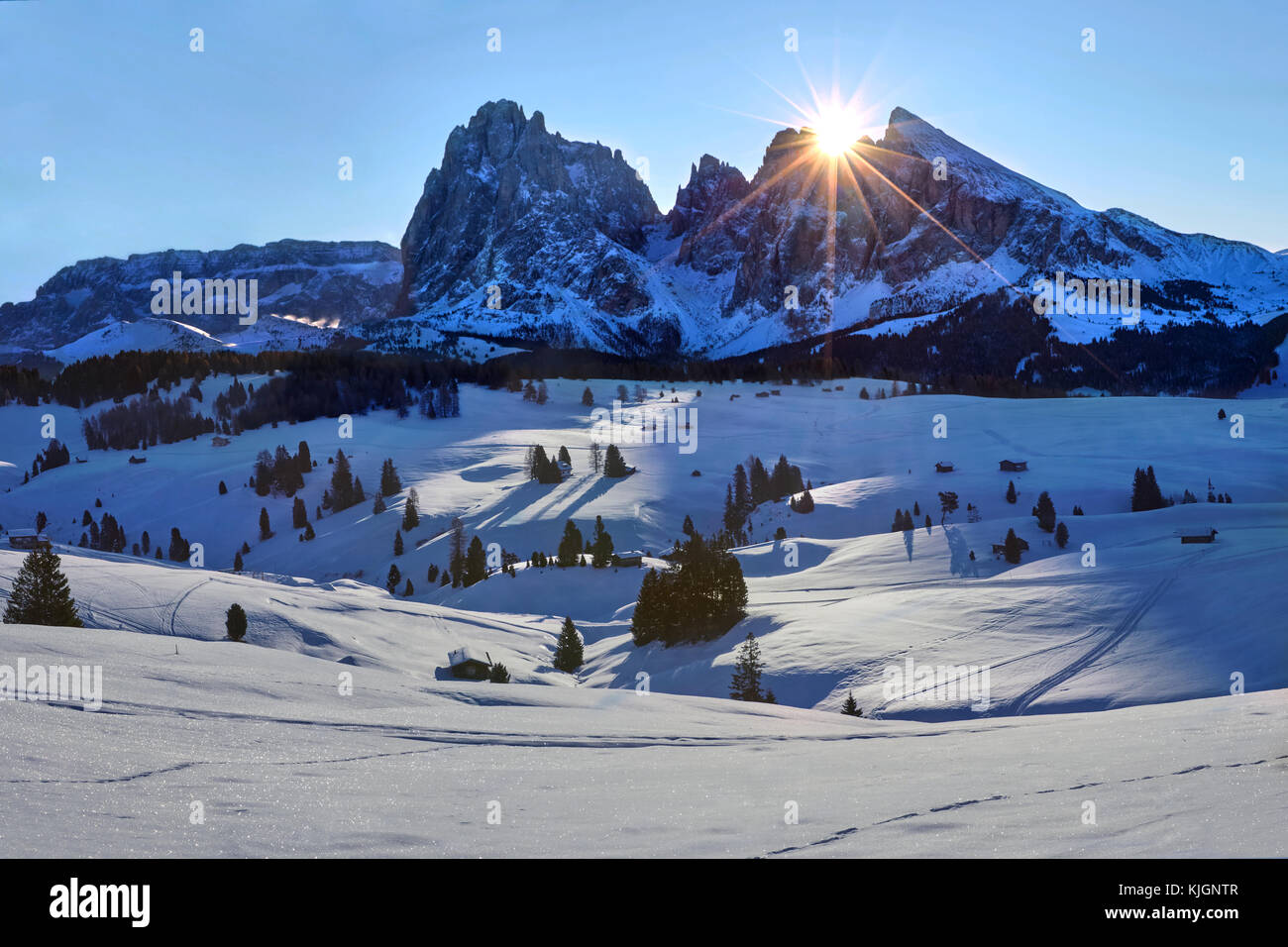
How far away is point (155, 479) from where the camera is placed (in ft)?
632

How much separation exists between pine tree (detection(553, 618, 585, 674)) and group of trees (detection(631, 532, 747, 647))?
577 centimetres

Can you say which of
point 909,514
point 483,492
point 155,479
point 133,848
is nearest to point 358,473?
point 483,492

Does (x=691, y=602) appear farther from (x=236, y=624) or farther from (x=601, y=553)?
(x=601, y=553)

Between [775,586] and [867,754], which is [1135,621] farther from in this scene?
[867,754]

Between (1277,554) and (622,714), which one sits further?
(1277,554)

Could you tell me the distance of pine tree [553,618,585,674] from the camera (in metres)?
68.0

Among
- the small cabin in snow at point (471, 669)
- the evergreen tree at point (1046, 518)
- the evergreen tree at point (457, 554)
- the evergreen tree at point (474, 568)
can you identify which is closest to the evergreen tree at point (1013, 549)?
the evergreen tree at point (1046, 518)

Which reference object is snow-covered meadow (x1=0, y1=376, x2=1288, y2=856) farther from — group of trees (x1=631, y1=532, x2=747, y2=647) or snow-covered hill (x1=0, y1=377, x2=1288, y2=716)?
group of trees (x1=631, y1=532, x2=747, y2=647)

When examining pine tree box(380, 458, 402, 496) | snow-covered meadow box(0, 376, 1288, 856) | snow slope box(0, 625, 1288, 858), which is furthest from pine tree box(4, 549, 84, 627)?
pine tree box(380, 458, 402, 496)

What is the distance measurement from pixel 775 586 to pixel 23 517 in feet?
540

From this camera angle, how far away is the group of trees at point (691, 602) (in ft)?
236

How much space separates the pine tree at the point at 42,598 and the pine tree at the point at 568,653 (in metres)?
32.5

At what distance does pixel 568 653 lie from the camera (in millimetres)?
68438

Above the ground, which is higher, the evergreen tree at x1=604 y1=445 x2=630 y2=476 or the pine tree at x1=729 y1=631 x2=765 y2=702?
the evergreen tree at x1=604 y1=445 x2=630 y2=476
